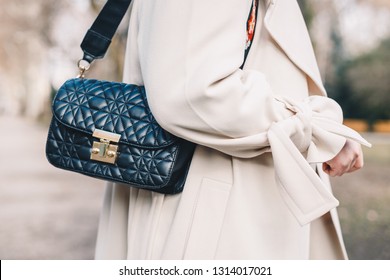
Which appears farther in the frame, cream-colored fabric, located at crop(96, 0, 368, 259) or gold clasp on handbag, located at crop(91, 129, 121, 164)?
gold clasp on handbag, located at crop(91, 129, 121, 164)

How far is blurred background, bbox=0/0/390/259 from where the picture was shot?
528 centimetres

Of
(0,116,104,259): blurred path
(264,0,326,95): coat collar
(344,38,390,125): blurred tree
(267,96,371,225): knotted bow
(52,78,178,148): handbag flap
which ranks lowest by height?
(344,38,390,125): blurred tree

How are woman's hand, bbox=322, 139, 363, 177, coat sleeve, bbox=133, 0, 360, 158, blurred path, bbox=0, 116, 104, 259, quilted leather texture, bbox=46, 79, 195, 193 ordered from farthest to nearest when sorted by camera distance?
blurred path, bbox=0, 116, 104, 259 < woman's hand, bbox=322, 139, 363, 177 < quilted leather texture, bbox=46, 79, 195, 193 < coat sleeve, bbox=133, 0, 360, 158

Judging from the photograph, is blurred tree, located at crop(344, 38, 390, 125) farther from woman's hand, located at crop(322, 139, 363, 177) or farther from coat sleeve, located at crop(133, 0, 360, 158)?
coat sleeve, located at crop(133, 0, 360, 158)

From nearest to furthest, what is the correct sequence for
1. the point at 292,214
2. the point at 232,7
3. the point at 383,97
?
the point at 232,7
the point at 292,214
the point at 383,97

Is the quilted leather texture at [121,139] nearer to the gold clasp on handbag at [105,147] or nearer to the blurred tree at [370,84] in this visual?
the gold clasp on handbag at [105,147]

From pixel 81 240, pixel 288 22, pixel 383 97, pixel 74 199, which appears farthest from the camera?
pixel 383 97

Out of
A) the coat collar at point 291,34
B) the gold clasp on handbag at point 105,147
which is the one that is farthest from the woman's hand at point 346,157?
the gold clasp on handbag at point 105,147

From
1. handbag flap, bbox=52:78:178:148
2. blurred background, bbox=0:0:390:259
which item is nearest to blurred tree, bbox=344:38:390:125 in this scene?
blurred background, bbox=0:0:390:259

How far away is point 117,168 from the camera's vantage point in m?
1.28

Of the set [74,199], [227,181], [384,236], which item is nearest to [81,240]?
[74,199]

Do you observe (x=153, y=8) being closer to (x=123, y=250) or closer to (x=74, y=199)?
(x=123, y=250)

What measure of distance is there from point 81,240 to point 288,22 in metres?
4.10
